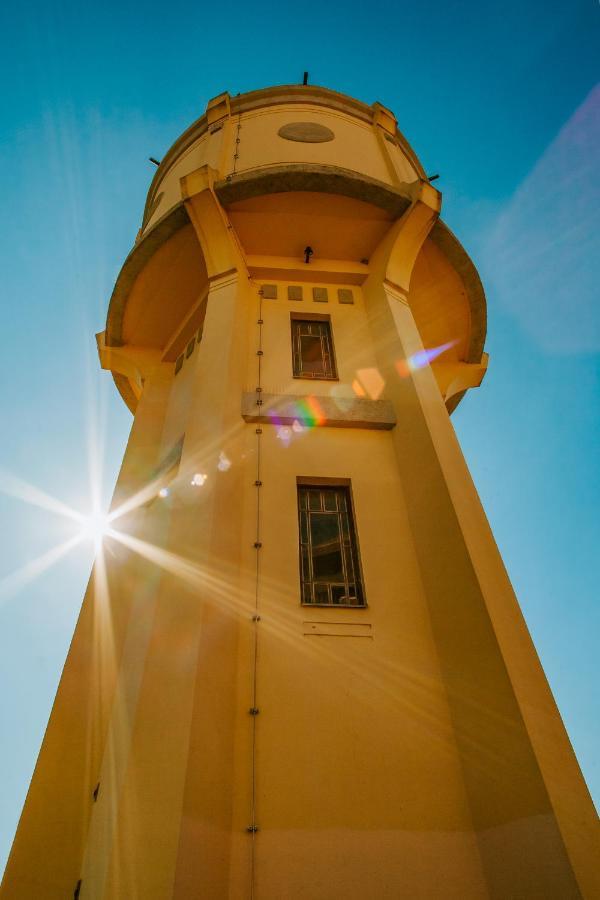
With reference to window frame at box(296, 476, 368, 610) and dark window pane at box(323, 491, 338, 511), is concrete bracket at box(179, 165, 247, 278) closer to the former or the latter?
window frame at box(296, 476, 368, 610)

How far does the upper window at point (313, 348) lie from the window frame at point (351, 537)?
Result: 88.7 inches

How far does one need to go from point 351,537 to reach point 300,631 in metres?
1.58

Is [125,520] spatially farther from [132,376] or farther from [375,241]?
[375,241]

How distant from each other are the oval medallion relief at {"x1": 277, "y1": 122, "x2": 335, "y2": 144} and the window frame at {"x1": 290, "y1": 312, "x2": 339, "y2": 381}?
4547mm

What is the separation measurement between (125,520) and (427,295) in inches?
316

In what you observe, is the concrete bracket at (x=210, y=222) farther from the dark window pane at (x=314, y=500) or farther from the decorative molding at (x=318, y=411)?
the dark window pane at (x=314, y=500)

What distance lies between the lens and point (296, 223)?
10.3 m

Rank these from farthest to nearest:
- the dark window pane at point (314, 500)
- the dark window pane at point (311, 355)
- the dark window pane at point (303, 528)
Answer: the dark window pane at point (311, 355) → the dark window pane at point (314, 500) → the dark window pane at point (303, 528)

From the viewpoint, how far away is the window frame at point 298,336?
877cm

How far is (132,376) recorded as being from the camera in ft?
39.9

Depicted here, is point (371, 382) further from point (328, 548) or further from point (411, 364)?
point (328, 548)

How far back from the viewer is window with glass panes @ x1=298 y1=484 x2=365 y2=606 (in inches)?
248

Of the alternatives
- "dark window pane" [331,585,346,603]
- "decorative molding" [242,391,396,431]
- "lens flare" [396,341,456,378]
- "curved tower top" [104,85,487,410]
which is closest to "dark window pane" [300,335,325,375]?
"decorative molding" [242,391,396,431]

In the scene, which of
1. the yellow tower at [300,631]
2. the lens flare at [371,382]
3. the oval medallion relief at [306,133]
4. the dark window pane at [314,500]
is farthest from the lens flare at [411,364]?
the oval medallion relief at [306,133]
